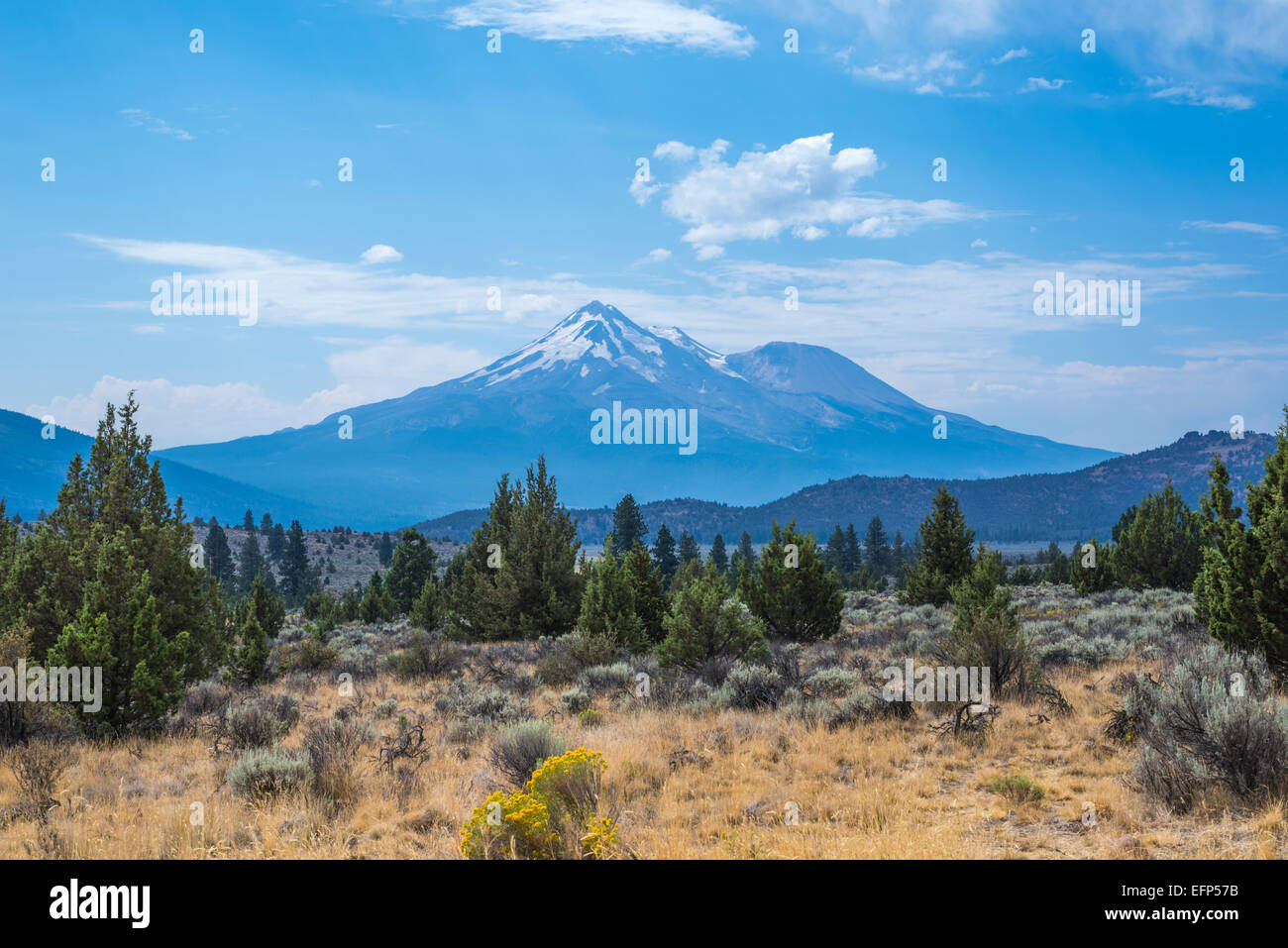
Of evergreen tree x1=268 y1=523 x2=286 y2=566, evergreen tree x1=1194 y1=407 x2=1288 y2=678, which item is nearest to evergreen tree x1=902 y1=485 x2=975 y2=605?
evergreen tree x1=1194 y1=407 x2=1288 y2=678

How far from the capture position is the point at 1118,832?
5.89 meters

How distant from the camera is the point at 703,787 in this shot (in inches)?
300

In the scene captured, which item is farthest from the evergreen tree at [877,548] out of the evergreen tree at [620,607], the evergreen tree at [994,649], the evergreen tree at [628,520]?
A: the evergreen tree at [994,649]

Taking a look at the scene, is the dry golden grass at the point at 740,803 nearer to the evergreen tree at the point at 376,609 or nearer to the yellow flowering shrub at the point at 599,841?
the yellow flowering shrub at the point at 599,841

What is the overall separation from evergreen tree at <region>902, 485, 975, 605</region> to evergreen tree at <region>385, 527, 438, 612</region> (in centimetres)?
2592

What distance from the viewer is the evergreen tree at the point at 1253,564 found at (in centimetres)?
936

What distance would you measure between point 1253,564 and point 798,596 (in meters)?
10.9

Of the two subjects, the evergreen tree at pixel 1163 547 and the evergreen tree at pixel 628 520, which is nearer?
the evergreen tree at pixel 1163 547

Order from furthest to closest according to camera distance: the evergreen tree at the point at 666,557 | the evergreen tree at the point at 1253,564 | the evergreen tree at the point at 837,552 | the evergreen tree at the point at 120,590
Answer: the evergreen tree at the point at 837,552 → the evergreen tree at the point at 666,557 → the evergreen tree at the point at 120,590 → the evergreen tree at the point at 1253,564

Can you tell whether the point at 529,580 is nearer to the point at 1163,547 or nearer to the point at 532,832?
the point at 532,832

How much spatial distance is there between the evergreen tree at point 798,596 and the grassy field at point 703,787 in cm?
642

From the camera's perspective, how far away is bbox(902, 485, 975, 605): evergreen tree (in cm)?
2797

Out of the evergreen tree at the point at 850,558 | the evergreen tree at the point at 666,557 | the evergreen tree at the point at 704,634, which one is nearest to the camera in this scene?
the evergreen tree at the point at 704,634
